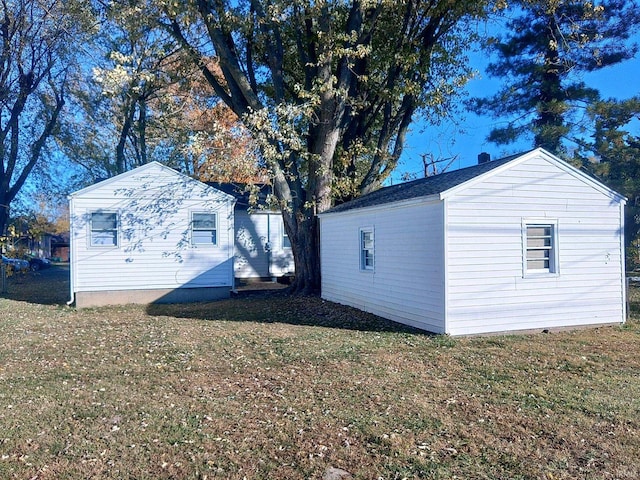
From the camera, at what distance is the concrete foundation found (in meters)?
13.2

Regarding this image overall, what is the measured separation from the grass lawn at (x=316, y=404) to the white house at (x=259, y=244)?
9888 millimetres

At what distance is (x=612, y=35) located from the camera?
15734 millimetres

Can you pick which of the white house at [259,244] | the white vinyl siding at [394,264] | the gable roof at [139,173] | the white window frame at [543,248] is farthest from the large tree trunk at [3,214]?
the white window frame at [543,248]

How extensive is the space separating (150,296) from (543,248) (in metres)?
10.3

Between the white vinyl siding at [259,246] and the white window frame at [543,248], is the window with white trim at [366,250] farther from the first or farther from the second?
the white vinyl siding at [259,246]

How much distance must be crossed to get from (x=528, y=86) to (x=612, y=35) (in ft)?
9.44

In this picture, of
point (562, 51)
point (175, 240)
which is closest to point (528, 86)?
point (562, 51)

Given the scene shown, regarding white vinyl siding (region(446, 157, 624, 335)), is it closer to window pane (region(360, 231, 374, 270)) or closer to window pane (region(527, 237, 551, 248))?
window pane (region(527, 237, 551, 248))

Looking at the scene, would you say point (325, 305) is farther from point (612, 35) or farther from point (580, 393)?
point (612, 35)

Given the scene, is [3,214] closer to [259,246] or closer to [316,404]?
[259,246]

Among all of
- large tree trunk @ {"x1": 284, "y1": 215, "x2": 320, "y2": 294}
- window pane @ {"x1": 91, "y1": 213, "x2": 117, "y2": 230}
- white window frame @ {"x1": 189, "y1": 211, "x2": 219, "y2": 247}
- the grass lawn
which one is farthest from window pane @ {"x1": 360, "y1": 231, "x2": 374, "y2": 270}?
window pane @ {"x1": 91, "y1": 213, "x2": 117, "y2": 230}

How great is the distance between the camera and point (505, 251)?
28.8ft

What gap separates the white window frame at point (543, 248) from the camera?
29.3ft

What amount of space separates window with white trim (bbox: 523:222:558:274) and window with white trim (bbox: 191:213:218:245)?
28.9 feet
